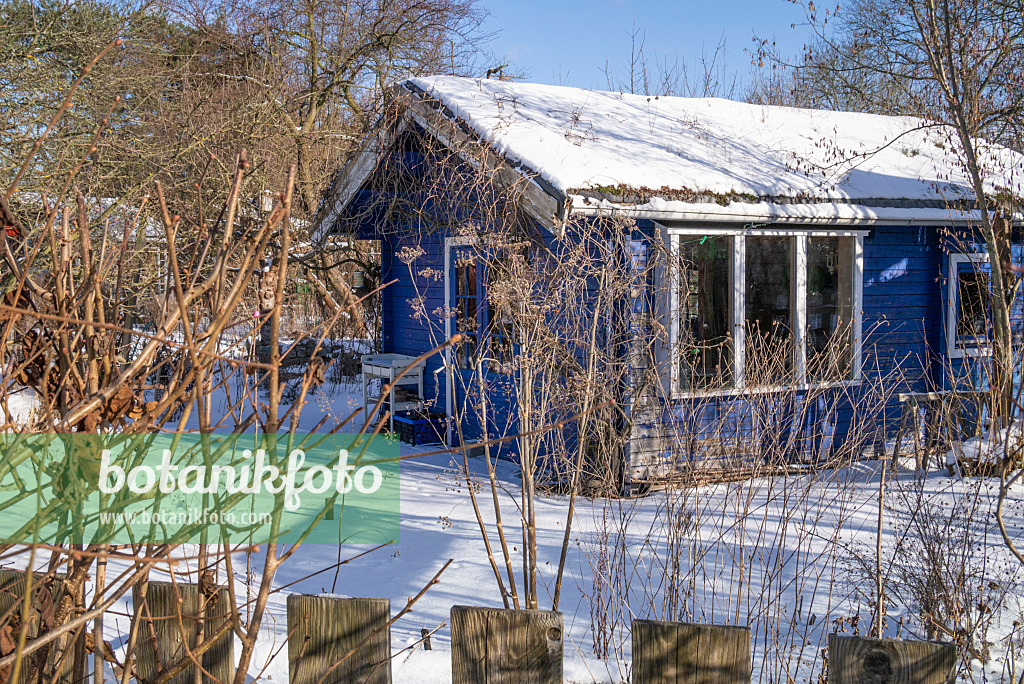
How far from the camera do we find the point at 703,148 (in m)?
7.84

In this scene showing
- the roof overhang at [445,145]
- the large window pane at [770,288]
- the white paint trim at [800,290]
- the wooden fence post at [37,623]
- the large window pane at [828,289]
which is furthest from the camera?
the large window pane at [828,289]

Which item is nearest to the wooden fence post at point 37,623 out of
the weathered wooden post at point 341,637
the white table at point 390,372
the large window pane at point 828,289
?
the weathered wooden post at point 341,637

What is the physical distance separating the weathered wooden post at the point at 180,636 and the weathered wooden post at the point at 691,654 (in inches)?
34.2

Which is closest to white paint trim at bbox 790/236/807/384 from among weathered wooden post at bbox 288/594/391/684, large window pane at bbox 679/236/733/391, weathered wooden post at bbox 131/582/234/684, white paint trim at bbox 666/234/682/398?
large window pane at bbox 679/236/733/391

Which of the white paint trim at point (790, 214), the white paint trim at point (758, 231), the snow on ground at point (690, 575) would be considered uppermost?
the white paint trim at point (790, 214)

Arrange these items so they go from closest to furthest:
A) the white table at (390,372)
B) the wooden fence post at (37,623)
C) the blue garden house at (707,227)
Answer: the wooden fence post at (37,623) → the blue garden house at (707,227) → the white table at (390,372)

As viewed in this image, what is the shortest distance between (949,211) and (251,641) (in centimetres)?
761

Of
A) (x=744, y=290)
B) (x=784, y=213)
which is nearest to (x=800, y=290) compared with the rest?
(x=744, y=290)

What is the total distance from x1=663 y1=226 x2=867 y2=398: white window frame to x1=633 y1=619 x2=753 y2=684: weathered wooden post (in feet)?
15.7

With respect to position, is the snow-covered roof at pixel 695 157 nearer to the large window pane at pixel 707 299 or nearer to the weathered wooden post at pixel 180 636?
the large window pane at pixel 707 299

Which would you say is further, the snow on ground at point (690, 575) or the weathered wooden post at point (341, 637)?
the snow on ground at point (690, 575)

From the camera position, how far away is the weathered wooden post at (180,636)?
1.72m

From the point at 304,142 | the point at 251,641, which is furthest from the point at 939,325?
the point at 304,142

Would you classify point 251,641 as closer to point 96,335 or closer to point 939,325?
point 96,335
